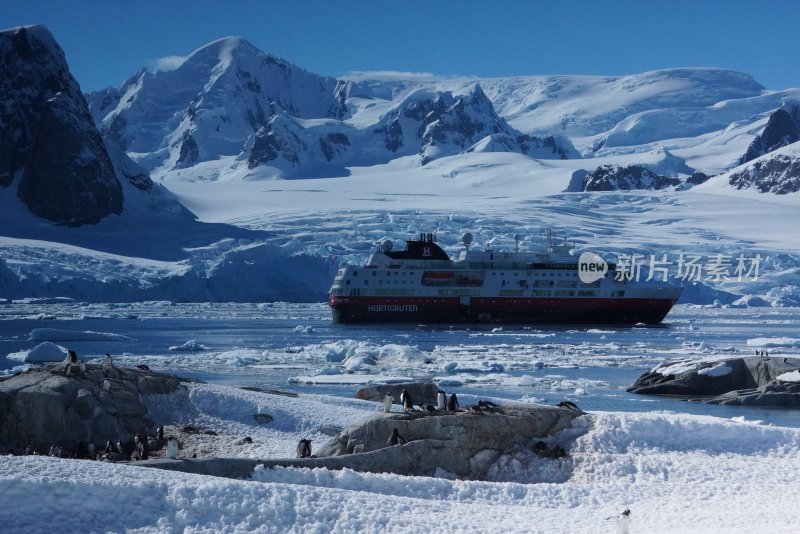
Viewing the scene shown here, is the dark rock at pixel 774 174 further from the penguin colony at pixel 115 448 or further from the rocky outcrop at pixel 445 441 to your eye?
the penguin colony at pixel 115 448

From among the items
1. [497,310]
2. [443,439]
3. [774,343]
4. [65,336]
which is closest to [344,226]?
[497,310]

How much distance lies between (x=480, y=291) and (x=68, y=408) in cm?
4944

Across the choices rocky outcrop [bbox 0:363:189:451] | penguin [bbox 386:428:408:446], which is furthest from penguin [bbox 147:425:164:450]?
penguin [bbox 386:428:408:446]

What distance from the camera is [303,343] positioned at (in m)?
48.5

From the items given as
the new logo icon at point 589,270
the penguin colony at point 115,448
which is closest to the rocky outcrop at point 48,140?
the new logo icon at point 589,270

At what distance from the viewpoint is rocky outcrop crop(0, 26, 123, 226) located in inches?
4904

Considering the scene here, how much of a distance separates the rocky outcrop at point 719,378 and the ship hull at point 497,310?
3531cm

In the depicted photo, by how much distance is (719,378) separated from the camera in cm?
3052

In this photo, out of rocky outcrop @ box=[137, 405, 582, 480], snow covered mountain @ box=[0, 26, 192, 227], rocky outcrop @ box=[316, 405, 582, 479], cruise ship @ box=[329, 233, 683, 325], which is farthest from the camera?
snow covered mountain @ box=[0, 26, 192, 227]

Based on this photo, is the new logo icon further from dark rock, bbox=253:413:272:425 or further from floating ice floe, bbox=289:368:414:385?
dark rock, bbox=253:413:272:425

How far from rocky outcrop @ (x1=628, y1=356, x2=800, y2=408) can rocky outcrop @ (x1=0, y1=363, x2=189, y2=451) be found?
1557 cm

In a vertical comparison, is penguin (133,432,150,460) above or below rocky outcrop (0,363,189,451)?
below

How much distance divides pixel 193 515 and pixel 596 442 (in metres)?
7.53

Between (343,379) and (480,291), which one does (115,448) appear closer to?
(343,379)
